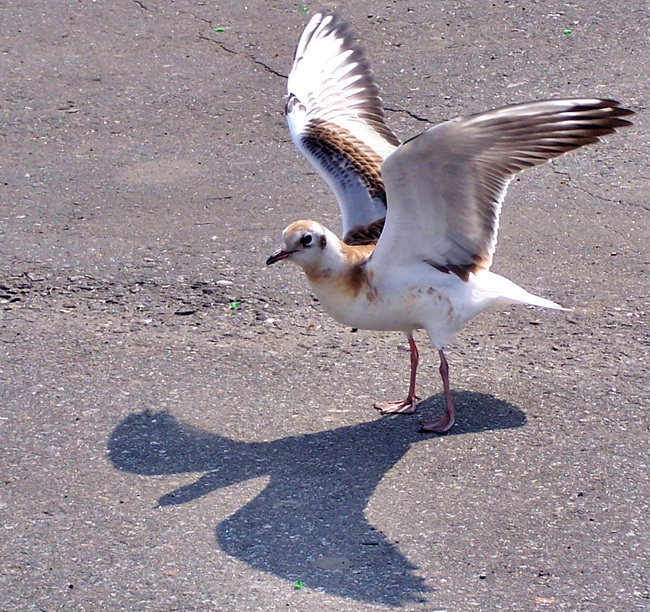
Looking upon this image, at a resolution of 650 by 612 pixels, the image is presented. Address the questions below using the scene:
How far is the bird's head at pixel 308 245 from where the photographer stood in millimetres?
4828

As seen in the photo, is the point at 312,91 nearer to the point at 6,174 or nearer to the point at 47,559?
the point at 6,174

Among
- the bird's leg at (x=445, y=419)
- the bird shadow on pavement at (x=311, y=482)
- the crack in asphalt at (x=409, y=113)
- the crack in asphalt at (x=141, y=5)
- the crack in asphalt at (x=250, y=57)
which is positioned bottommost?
the bird shadow on pavement at (x=311, y=482)

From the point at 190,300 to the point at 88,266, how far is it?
2.33 ft

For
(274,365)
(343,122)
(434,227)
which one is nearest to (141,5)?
(343,122)

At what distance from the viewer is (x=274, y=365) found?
17.5ft

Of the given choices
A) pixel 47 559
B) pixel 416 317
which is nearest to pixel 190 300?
pixel 416 317

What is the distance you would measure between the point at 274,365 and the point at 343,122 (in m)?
1.71

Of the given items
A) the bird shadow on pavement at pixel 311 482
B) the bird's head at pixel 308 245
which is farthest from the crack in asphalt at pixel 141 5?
the bird shadow on pavement at pixel 311 482

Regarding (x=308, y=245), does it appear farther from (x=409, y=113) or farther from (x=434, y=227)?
(x=409, y=113)

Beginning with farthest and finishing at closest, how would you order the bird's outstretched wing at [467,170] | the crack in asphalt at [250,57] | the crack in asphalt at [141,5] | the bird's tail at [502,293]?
the crack in asphalt at [141,5], the crack in asphalt at [250,57], the bird's tail at [502,293], the bird's outstretched wing at [467,170]

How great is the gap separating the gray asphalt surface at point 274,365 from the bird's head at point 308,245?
2.11 feet

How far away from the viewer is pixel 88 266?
20.2 feet

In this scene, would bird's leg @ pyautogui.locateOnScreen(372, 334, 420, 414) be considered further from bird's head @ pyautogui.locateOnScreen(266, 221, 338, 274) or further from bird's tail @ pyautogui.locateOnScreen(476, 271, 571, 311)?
bird's head @ pyautogui.locateOnScreen(266, 221, 338, 274)

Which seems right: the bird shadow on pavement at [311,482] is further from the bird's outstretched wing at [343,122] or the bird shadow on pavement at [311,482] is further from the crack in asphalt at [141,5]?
the crack in asphalt at [141,5]
